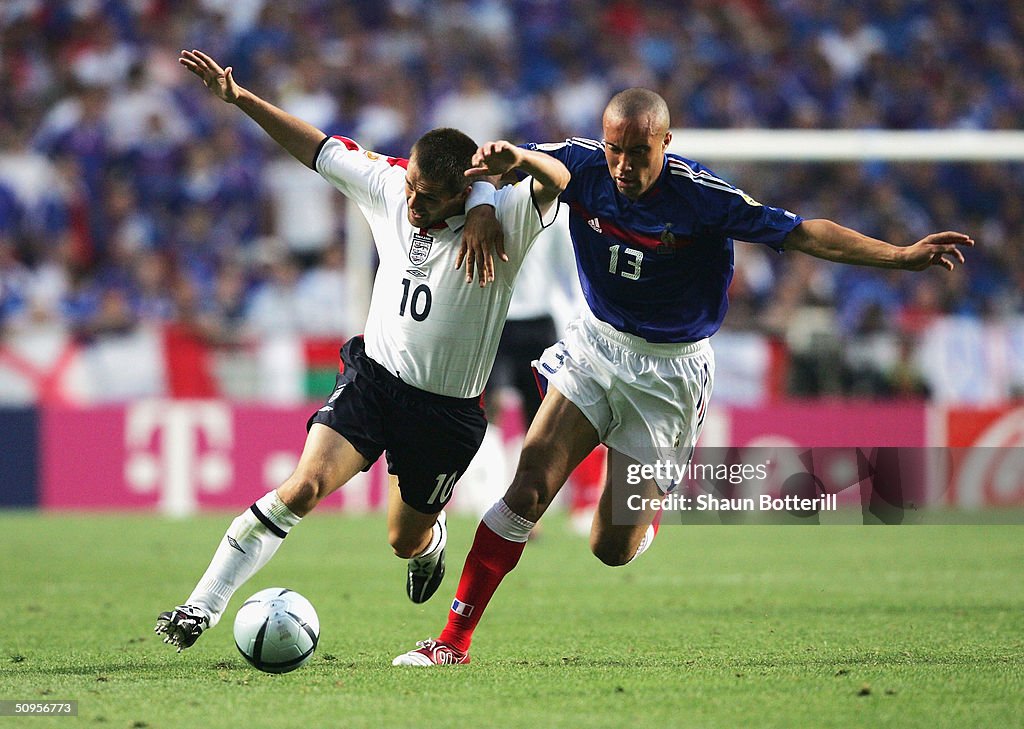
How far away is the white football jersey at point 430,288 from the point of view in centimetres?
588

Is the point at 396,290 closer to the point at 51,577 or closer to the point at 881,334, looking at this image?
the point at 51,577

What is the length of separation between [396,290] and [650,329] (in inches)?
44.6

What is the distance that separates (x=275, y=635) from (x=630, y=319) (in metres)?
2.06

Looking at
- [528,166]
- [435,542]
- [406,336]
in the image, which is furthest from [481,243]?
[435,542]

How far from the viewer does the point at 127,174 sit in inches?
623

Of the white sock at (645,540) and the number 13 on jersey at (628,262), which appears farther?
the white sock at (645,540)

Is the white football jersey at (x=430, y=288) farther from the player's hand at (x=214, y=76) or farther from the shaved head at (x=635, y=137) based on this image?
the player's hand at (x=214, y=76)

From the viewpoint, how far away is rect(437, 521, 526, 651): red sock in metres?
5.82

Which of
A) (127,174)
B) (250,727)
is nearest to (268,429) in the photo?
(127,174)

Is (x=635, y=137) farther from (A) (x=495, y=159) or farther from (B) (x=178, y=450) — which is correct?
(B) (x=178, y=450)

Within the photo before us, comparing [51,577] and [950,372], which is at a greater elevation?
[950,372]

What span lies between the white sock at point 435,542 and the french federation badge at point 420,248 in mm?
1405

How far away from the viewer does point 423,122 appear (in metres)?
16.8

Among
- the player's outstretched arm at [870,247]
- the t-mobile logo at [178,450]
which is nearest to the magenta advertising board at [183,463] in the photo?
the t-mobile logo at [178,450]
